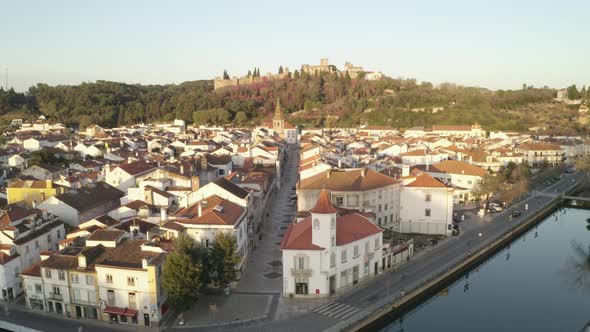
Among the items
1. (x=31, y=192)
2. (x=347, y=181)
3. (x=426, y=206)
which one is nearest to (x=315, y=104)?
(x=426, y=206)

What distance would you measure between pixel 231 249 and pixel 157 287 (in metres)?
4.38

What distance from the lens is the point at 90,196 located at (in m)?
37.7

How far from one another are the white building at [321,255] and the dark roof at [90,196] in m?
17.3

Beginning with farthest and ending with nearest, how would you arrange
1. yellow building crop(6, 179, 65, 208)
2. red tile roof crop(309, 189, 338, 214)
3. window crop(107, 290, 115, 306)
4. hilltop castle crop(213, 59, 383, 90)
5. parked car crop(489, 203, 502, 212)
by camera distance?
1. hilltop castle crop(213, 59, 383, 90)
2. parked car crop(489, 203, 502, 212)
3. yellow building crop(6, 179, 65, 208)
4. red tile roof crop(309, 189, 338, 214)
5. window crop(107, 290, 115, 306)

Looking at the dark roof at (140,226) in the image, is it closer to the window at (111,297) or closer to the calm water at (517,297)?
the window at (111,297)

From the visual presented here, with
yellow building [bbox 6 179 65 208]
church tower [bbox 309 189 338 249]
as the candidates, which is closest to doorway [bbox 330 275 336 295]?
church tower [bbox 309 189 338 249]

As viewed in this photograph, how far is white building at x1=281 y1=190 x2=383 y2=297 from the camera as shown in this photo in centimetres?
2611

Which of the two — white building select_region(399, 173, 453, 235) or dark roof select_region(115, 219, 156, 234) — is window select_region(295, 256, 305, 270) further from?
white building select_region(399, 173, 453, 235)

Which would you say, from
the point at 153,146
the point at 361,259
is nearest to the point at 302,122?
the point at 153,146

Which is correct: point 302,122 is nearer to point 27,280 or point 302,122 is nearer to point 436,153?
point 436,153

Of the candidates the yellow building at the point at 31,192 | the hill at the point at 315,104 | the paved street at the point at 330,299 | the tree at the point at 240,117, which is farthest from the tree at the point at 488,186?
the tree at the point at 240,117

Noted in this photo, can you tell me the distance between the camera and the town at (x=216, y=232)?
949 inches

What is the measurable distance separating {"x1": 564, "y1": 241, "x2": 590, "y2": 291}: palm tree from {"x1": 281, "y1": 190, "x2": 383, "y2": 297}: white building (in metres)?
16.7

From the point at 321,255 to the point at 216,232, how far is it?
20.7ft
